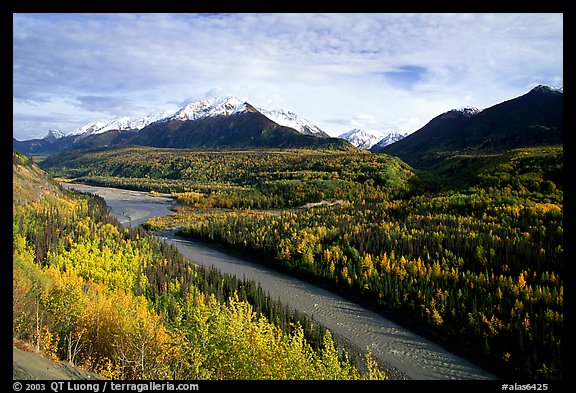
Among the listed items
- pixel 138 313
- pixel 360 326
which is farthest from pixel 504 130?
pixel 138 313

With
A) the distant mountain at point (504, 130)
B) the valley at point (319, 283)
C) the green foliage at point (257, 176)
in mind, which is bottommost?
the valley at point (319, 283)

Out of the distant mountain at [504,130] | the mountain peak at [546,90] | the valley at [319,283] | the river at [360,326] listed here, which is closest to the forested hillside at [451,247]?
the valley at [319,283]

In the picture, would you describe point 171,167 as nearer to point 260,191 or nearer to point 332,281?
point 260,191

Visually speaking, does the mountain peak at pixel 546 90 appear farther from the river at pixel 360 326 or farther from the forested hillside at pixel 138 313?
the forested hillside at pixel 138 313

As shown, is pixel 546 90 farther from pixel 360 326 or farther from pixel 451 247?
pixel 360 326

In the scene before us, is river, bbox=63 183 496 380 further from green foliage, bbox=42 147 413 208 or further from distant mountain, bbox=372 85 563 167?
distant mountain, bbox=372 85 563 167
